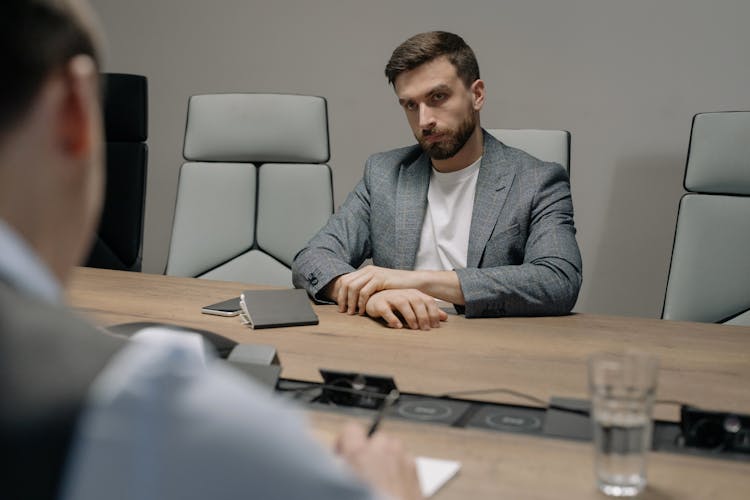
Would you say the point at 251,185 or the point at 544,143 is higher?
the point at 544,143

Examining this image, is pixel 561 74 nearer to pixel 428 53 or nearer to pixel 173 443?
pixel 428 53

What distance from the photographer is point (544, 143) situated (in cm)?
262

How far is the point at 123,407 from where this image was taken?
0.43m

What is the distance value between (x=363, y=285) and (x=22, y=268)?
1.49m

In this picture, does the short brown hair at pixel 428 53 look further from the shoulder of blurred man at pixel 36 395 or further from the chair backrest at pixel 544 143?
the shoulder of blurred man at pixel 36 395

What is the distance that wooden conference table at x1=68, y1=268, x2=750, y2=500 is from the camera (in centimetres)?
105

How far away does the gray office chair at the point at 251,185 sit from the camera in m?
2.86

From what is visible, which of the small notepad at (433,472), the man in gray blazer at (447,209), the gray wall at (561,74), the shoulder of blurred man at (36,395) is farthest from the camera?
the gray wall at (561,74)

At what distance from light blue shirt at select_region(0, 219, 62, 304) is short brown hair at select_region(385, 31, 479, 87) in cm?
207

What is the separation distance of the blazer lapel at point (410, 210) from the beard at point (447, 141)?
7 cm

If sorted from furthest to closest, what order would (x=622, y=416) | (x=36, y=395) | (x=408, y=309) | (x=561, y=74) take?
(x=561, y=74)
(x=408, y=309)
(x=622, y=416)
(x=36, y=395)

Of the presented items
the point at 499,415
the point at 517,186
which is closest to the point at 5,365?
the point at 499,415

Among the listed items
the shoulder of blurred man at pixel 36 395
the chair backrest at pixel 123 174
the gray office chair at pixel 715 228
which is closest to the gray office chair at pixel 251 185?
the chair backrest at pixel 123 174

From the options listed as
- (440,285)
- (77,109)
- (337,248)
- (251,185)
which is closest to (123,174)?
(251,185)
